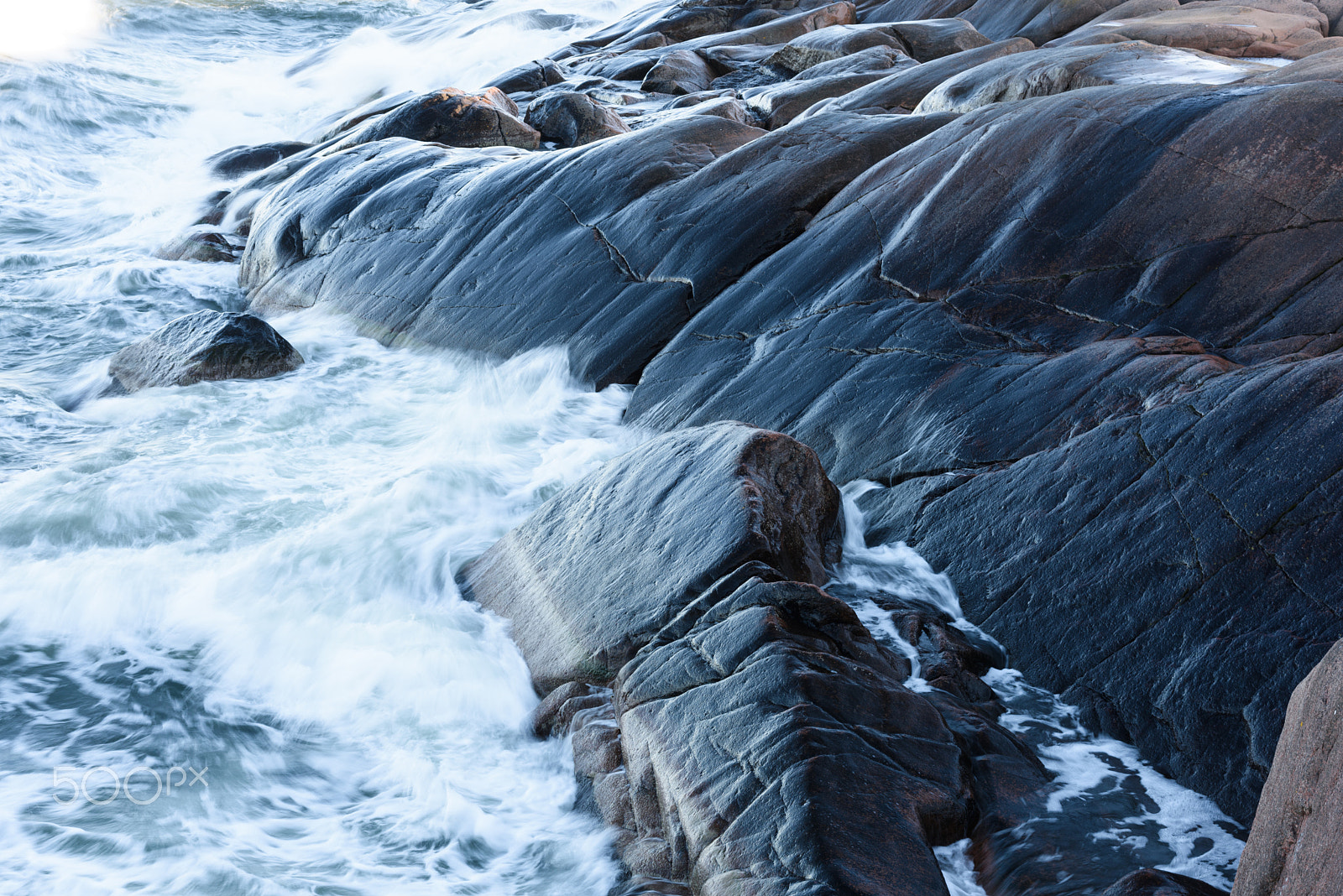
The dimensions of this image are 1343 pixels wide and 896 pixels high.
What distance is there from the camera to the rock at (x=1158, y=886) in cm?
299

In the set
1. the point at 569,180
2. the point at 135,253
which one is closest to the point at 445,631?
the point at 569,180

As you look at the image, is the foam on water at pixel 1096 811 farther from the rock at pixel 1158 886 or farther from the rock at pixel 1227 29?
the rock at pixel 1227 29

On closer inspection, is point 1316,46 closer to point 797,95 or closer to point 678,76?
point 797,95

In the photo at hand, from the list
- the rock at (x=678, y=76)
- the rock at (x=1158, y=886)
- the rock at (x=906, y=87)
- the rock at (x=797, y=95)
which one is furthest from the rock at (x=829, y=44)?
the rock at (x=1158, y=886)

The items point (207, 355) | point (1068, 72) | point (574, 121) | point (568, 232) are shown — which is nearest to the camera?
point (1068, 72)

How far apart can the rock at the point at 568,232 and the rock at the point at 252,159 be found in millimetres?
6628

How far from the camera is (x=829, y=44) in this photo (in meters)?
15.7

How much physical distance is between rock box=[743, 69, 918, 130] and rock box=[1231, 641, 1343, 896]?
10.3 m

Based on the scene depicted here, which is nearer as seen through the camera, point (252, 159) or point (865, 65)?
point (865, 65)

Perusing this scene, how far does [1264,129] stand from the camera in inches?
217

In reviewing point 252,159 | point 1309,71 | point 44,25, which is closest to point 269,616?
point 1309,71

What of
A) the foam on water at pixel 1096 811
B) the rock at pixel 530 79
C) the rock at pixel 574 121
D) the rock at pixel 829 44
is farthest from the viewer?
the rock at pixel 530 79

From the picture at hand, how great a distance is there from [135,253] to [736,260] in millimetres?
10433

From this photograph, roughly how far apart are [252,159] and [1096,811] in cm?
1788
